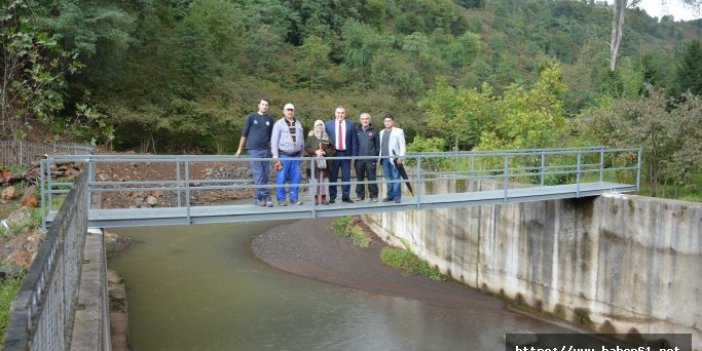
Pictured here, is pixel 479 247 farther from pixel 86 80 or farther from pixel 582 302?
pixel 86 80

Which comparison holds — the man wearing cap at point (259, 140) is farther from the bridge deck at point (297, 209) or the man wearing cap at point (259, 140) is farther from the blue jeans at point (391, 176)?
the blue jeans at point (391, 176)

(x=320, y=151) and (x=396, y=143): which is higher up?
(x=396, y=143)

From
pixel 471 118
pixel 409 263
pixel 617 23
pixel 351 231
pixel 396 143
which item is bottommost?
pixel 409 263

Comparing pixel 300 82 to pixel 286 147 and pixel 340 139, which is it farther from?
pixel 286 147

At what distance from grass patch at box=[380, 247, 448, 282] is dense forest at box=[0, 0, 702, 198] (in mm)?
4925

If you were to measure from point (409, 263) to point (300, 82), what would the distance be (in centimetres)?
2933

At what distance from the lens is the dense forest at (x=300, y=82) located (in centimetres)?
1844

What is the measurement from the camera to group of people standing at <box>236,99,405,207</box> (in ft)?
32.6

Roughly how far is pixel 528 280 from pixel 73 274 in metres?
10.2

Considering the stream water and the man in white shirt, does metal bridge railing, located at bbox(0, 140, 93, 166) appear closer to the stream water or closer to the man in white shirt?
the stream water

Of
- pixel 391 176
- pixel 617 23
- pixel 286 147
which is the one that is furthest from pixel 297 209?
pixel 617 23

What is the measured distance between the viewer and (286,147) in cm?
997

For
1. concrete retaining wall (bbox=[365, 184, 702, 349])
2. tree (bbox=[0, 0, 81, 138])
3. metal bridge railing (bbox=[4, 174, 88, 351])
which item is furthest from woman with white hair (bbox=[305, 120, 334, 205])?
tree (bbox=[0, 0, 81, 138])

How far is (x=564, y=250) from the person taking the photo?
12703 millimetres
